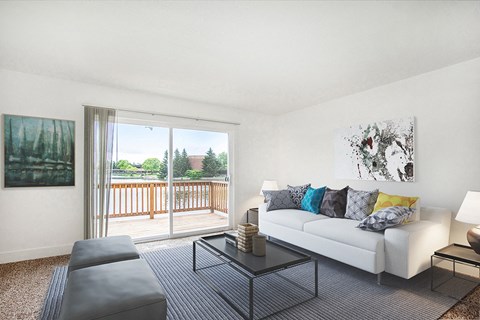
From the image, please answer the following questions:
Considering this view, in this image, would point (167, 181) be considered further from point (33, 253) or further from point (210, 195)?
point (33, 253)

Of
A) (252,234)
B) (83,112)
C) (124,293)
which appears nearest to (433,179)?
(252,234)

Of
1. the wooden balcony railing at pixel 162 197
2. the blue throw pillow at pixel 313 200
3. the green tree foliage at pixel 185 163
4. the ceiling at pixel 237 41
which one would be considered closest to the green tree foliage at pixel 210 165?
the wooden balcony railing at pixel 162 197

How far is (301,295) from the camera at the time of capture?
2.30 metres

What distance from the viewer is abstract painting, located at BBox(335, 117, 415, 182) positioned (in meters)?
3.24

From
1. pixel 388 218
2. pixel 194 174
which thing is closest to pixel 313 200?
pixel 388 218

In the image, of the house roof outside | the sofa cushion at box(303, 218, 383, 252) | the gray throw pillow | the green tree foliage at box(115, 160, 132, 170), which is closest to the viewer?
the sofa cushion at box(303, 218, 383, 252)

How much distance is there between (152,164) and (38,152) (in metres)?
1.50

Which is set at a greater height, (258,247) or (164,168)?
(164,168)

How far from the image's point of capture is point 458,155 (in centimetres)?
280

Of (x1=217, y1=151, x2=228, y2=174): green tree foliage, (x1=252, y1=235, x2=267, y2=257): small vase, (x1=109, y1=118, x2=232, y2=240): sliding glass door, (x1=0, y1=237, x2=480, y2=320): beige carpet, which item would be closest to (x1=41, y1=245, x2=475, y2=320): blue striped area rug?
(x1=0, y1=237, x2=480, y2=320): beige carpet

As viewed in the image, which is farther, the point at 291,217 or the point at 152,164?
the point at 152,164

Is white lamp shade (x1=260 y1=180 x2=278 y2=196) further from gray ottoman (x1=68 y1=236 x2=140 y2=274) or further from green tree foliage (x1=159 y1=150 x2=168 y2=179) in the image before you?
gray ottoman (x1=68 y1=236 x2=140 y2=274)

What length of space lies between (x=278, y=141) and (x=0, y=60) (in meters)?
4.51

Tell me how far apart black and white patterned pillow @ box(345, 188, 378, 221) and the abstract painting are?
18.5 inches
